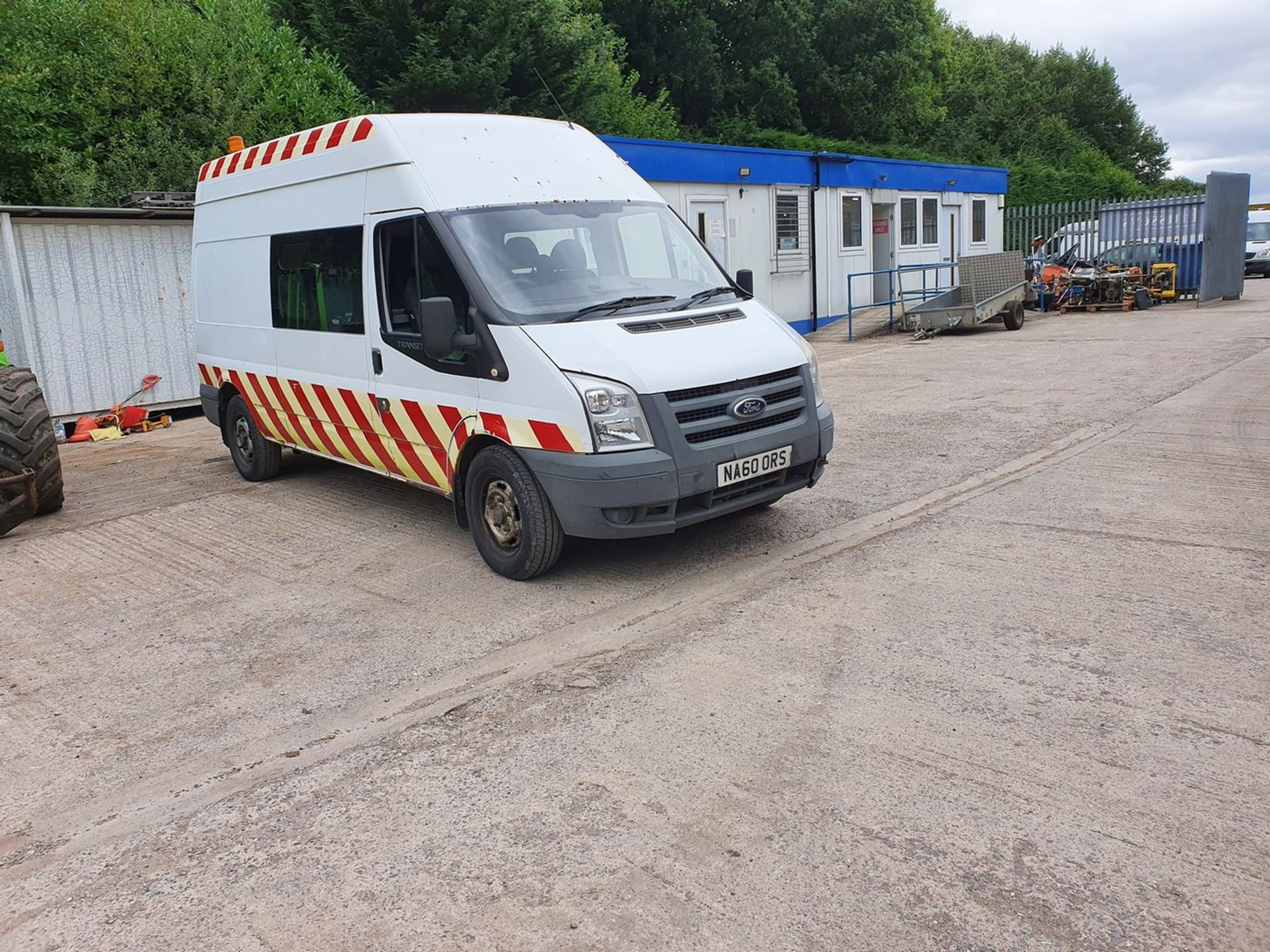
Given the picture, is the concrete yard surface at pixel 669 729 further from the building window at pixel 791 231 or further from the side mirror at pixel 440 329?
the building window at pixel 791 231

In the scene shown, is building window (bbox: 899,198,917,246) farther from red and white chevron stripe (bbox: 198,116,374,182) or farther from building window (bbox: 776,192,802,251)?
red and white chevron stripe (bbox: 198,116,374,182)

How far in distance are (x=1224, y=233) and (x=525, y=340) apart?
21813mm

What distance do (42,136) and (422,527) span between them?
33.5 feet

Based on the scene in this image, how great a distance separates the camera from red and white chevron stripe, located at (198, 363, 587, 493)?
5504mm

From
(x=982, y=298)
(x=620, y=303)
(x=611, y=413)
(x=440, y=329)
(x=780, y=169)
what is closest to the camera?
(x=611, y=413)

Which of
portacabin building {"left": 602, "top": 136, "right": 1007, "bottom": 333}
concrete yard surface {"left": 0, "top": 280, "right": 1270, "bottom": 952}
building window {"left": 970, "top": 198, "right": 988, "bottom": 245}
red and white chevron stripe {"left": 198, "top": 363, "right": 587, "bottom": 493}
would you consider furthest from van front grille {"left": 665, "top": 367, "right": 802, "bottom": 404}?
building window {"left": 970, "top": 198, "right": 988, "bottom": 245}

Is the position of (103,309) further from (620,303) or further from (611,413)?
(611,413)

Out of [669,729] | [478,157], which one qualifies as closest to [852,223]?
[478,157]

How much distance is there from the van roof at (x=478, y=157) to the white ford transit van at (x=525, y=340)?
0.05 ft

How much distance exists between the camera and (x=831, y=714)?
4.01 meters

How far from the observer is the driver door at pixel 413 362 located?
585cm

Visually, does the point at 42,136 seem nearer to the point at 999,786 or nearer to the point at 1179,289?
the point at 999,786

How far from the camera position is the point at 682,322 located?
5676mm

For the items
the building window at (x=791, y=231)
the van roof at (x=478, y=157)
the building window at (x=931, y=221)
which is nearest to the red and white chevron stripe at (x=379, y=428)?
the van roof at (x=478, y=157)
